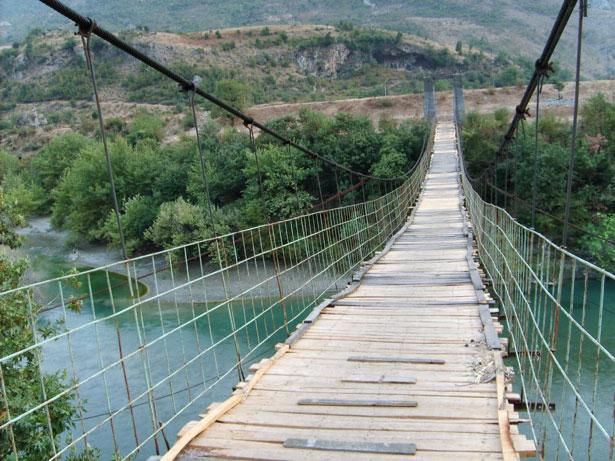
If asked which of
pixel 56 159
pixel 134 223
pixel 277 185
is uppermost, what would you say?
pixel 56 159

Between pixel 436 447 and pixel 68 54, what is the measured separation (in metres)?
56.2

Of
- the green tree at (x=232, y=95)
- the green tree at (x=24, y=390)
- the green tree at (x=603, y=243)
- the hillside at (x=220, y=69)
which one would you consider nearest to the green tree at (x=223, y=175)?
the green tree at (x=232, y=95)

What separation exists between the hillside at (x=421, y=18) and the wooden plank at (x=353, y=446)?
61288 mm

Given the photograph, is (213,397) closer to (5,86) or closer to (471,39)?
(5,86)

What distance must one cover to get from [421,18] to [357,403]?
75.8 meters

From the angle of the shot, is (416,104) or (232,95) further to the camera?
(232,95)

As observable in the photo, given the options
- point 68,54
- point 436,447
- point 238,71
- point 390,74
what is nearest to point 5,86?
point 68,54

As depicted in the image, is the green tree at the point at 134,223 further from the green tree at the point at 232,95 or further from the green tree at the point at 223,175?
the green tree at the point at 232,95

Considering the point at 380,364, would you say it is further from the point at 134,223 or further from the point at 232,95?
the point at 232,95

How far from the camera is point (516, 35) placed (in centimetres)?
6681

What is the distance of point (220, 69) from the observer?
141ft

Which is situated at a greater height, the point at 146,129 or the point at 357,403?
the point at 146,129

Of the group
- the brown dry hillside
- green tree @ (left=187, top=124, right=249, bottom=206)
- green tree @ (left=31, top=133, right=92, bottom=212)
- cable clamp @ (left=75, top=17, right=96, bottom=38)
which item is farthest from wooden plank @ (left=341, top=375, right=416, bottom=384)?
green tree @ (left=31, top=133, right=92, bottom=212)

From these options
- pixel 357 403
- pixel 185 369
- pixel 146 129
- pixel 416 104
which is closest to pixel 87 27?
pixel 357 403
